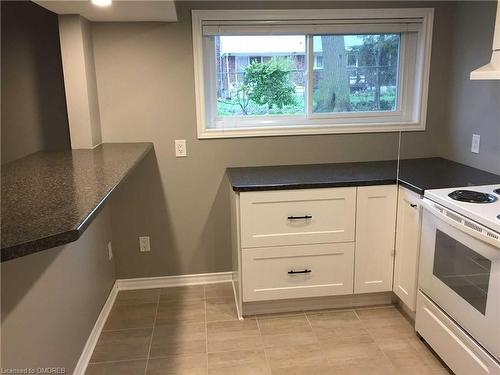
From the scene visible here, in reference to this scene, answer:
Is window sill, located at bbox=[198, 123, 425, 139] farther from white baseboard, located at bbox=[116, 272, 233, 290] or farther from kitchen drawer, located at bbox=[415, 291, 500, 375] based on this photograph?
kitchen drawer, located at bbox=[415, 291, 500, 375]

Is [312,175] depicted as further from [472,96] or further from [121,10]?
[121,10]

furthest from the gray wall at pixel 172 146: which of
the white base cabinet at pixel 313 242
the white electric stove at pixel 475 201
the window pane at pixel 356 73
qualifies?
the white electric stove at pixel 475 201

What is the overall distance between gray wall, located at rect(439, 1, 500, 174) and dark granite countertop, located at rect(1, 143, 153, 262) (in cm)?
209

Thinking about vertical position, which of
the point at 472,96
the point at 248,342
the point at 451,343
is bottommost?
the point at 248,342

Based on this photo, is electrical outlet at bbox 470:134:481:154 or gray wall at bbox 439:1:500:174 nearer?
gray wall at bbox 439:1:500:174

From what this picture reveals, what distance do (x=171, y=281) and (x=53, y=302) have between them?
4.25ft

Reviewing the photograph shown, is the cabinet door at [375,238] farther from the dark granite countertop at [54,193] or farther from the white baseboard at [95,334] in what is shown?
the white baseboard at [95,334]

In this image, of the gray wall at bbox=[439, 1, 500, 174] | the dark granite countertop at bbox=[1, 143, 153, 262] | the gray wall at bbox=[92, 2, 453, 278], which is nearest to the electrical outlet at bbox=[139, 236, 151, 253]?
the gray wall at bbox=[92, 2, 453, 278]

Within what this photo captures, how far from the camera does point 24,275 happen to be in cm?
148

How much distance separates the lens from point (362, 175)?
2555mm

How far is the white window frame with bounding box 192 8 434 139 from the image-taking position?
2.69 metres

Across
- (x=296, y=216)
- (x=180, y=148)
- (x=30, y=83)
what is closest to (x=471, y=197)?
(x=296, y=216)

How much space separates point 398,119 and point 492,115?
0.68 metres

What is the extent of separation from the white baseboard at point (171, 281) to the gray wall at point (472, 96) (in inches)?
73.1
